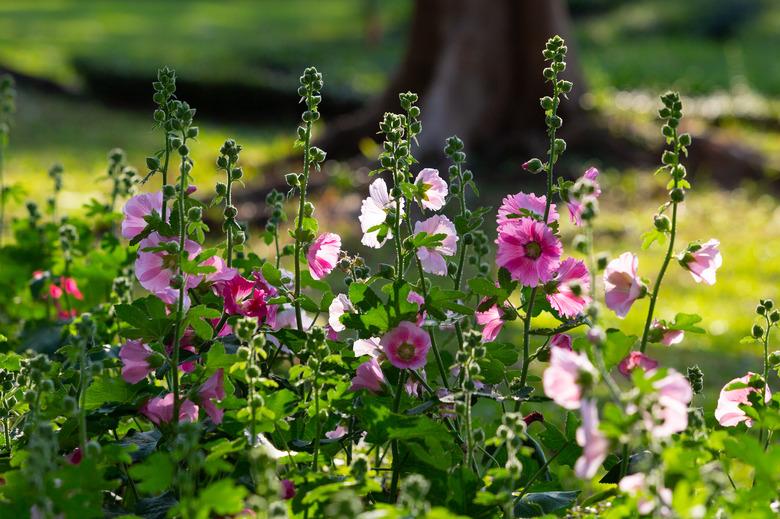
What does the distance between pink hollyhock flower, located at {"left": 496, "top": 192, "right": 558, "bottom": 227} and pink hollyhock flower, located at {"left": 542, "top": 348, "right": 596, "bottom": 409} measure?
0.47m

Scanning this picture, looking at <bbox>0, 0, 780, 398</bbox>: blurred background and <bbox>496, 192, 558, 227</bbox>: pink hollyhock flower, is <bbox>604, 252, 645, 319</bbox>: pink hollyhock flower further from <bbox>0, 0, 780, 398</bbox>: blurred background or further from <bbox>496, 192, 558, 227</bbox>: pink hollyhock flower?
→ <bbox>0, 0, 780, 398</bbox>: blurred background

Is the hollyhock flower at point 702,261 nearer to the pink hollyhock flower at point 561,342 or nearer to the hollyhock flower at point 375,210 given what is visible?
the pink hollyhock flower at point 561,342

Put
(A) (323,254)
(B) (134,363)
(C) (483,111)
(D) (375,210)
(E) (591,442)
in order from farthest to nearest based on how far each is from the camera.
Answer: (C) (483,111)
(A) (323,254)
(D) (375,210)
(B) (134,363)
(E) (591,442)

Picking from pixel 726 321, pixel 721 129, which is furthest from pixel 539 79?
pixel 726 321

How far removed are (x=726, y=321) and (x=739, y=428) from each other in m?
4.07

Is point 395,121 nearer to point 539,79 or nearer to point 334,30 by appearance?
→ point 539,79

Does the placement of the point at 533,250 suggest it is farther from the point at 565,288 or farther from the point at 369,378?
the point at 369,378

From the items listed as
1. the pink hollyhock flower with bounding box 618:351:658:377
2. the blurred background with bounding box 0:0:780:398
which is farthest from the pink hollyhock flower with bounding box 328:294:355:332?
the blurred background with bounding box 0:0:780:398

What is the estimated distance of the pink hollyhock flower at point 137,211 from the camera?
1.82 m

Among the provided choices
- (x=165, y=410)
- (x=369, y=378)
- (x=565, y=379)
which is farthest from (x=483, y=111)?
(x=565, y=379)

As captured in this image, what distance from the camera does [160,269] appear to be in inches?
69.9

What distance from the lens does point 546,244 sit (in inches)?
65.4

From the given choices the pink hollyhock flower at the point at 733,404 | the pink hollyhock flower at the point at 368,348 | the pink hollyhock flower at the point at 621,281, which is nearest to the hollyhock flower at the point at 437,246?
the pink hollyhock flower at the point at 368,348

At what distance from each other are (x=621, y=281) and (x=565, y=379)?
0.42 metres
